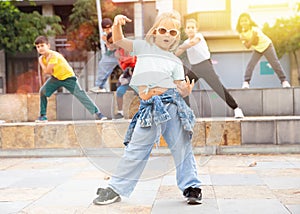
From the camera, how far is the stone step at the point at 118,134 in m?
6.96

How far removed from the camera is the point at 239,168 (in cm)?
585

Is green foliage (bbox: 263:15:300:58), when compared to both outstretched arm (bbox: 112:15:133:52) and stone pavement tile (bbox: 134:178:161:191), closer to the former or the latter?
stone pavement tile (bbox: 134:178:161:191)

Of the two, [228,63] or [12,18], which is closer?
[12,18]

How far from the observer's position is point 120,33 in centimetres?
382

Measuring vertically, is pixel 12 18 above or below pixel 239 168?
above

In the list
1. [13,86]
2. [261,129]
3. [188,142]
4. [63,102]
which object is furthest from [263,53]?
[13,86]

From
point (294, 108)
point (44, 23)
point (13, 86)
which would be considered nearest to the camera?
point (294, 108)

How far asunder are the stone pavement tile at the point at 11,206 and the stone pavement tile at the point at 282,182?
225 centimetres

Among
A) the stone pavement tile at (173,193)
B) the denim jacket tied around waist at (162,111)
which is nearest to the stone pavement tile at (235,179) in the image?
the stone pavement tile at (173,193)

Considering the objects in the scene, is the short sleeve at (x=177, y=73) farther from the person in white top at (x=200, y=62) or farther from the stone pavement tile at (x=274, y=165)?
the person in white top at (x=200, y=62)

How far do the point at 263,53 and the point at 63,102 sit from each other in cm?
389

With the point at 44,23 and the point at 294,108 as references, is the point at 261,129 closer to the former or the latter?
the point at 294,108

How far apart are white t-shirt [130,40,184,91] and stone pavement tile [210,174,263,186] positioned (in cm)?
148

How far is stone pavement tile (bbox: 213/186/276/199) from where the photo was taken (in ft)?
13.8
